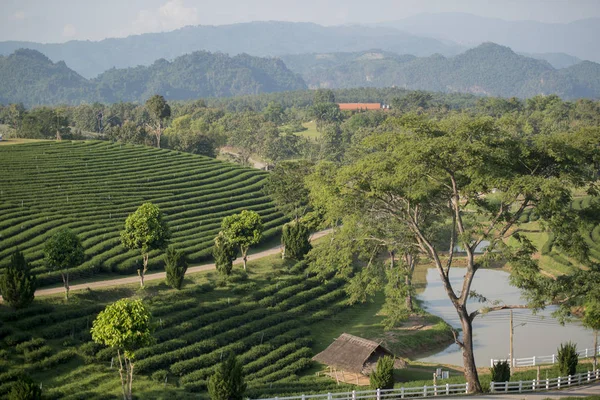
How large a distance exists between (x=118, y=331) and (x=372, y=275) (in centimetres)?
1136

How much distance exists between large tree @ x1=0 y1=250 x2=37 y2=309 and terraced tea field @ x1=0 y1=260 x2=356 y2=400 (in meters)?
0.67

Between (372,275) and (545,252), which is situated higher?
(372,275)

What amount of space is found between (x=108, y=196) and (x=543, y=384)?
138ft

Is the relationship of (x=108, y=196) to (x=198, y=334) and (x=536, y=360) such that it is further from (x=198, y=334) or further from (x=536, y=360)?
(x=536, y=360)

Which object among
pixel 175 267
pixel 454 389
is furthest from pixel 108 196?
pixel 454 389

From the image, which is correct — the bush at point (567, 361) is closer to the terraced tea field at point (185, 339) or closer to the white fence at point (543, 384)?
the white fence at point (543, 384)

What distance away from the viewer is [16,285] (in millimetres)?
35062

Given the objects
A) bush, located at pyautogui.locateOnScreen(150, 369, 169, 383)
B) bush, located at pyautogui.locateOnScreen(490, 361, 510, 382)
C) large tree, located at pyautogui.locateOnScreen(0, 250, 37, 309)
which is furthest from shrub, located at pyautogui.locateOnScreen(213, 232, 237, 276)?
bush, located at pyautogui.locateOnScreen(490, 361, 510, 382)

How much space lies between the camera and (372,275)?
30750mm

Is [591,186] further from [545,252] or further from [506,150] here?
[545,252]

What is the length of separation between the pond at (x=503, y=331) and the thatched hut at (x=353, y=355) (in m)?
8.07

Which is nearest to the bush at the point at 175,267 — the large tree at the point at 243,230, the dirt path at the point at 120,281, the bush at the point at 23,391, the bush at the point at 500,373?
the dirt path at the point at 120,281

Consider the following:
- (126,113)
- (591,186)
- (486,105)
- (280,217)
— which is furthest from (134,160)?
(486,105)

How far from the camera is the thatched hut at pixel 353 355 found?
116ft
